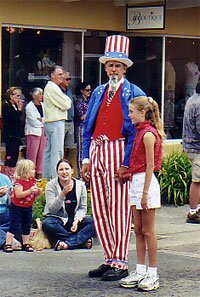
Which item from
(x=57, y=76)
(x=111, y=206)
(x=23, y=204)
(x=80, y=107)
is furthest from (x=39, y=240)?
(x=80, y=107)

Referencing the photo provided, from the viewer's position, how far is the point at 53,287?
293 inches

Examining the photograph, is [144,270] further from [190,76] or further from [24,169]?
[190,76]

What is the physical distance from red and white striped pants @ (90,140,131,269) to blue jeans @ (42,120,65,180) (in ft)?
17.7

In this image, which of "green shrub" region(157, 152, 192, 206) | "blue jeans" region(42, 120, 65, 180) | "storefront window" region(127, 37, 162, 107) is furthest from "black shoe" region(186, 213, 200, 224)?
"storefront window" region(127, 37, 162, 107)

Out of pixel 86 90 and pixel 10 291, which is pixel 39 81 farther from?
pixel 10 291

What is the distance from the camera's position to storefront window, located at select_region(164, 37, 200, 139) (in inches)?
663

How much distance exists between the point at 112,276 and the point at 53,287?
59cm

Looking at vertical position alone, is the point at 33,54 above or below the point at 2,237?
above

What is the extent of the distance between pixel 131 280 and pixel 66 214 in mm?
2640

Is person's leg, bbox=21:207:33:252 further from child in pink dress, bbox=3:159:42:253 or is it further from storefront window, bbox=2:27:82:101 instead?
storefront window, bbox=2:27:82:101

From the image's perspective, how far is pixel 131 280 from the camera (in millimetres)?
7477

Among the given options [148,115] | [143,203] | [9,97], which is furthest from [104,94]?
[9,97]

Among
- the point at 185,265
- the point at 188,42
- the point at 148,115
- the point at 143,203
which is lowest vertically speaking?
the point at 185,265

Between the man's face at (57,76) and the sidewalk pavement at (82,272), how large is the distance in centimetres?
369
